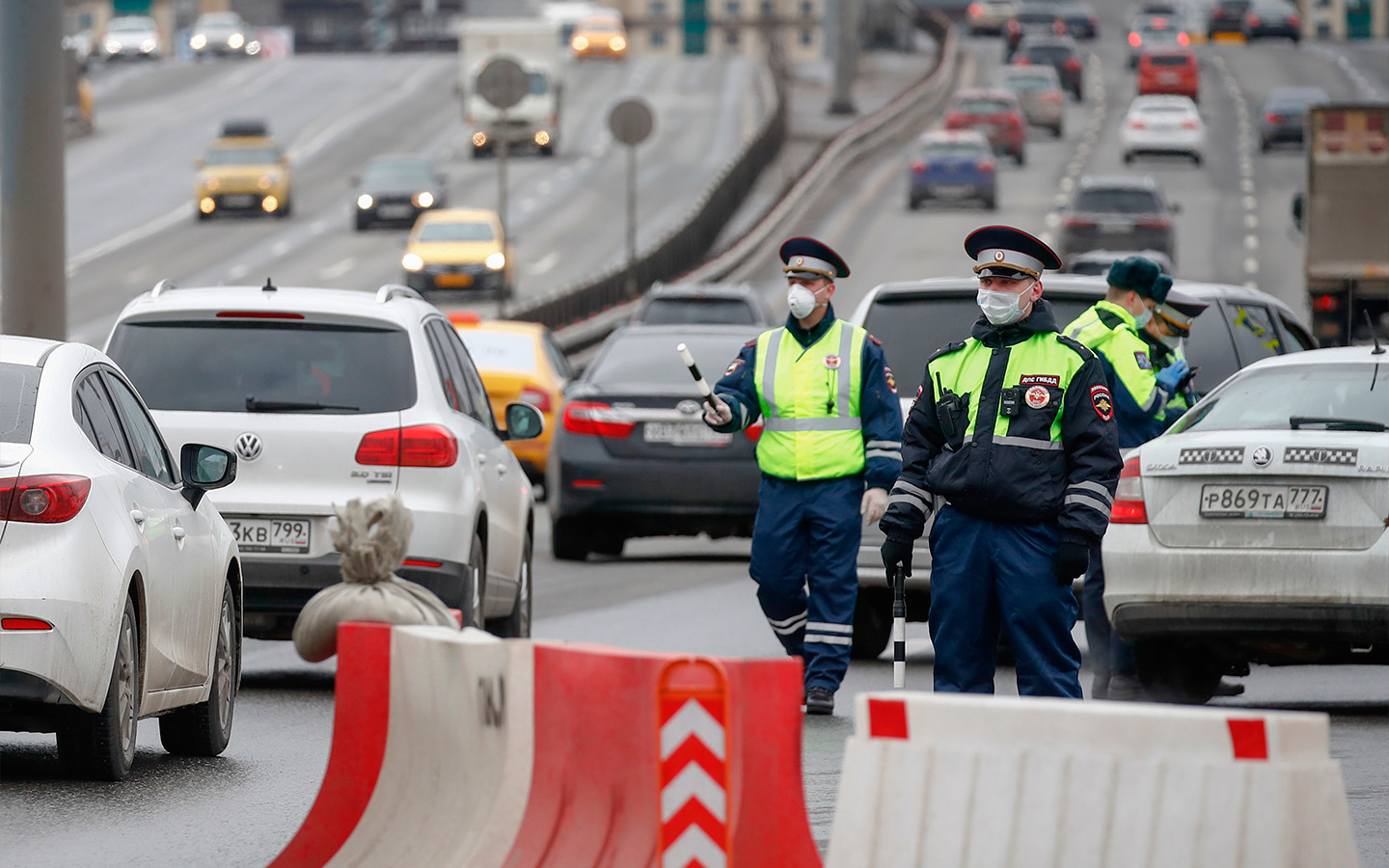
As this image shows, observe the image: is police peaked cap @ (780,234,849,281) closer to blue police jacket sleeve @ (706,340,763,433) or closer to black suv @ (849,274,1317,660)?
blue police jacket sleeve @ (706,340,763,433)

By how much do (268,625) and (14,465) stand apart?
11.5 feet

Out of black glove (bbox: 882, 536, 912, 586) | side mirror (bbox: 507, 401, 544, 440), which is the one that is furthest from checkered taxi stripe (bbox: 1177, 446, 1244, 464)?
side mirror (bbox: 507, 401, 544, 440)

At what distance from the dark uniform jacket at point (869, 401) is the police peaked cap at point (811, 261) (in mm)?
164

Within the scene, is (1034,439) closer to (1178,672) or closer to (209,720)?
(209,720)

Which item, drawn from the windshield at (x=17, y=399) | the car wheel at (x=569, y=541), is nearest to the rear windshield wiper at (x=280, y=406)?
the windshield at (x=17, y=399)

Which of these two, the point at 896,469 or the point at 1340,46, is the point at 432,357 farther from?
the point at 1340,46

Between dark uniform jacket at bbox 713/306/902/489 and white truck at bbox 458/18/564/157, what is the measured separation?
51242 millimetres

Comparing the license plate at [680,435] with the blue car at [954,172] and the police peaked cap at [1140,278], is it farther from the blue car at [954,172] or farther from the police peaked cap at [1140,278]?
the blue car at [954,172]

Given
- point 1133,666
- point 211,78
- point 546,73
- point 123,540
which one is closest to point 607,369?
point 1133,666

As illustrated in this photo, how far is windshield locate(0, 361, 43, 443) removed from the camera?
816 centimetres

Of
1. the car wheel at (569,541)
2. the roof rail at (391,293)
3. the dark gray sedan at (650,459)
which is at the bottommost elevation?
the car wheel at (569,541)

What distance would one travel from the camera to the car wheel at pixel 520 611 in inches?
493

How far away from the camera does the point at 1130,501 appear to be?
10477mm

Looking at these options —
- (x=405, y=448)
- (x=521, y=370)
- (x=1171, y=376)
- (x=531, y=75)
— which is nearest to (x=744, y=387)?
(x=405, y=448)
